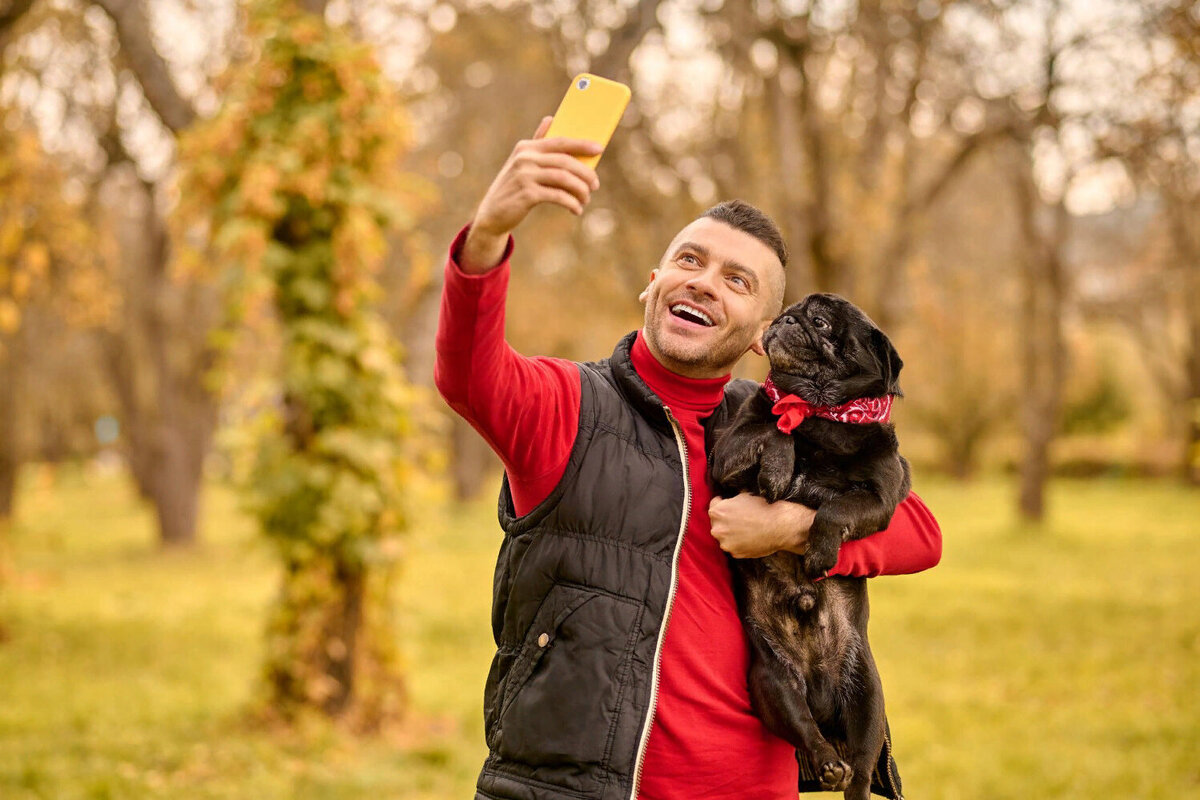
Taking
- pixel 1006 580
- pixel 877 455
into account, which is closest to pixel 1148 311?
pixel 1006 580

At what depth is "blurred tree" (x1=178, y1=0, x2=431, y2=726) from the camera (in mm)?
6145

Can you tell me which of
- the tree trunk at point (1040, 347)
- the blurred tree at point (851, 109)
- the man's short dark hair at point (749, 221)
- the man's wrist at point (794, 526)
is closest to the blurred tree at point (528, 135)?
the blurred tree at point (851, 109)

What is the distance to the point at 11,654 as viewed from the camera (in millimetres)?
9047

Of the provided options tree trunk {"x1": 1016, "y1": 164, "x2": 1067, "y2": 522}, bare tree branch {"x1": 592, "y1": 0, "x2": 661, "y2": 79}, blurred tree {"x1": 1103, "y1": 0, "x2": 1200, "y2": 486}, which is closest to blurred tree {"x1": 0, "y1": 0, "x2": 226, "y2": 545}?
bare tree branch {"x1": 592, "y1": 0, "x2": 661, "y2": 79}

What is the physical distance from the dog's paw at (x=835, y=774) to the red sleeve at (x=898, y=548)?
1.33ft

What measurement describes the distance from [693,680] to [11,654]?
28.6 ft

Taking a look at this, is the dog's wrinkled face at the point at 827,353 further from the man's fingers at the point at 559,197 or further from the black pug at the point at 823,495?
the man's fingers at the point at 559,197

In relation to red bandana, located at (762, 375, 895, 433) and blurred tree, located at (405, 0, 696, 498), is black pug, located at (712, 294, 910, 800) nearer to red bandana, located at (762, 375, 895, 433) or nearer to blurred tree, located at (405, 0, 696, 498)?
red bandana, located at (762, 375, 895, 433)

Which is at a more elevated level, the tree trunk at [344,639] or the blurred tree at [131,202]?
the blurred tree at [131,202]

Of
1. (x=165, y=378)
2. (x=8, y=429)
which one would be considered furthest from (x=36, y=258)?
(x=8, y=429)

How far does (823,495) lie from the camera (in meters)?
2.39

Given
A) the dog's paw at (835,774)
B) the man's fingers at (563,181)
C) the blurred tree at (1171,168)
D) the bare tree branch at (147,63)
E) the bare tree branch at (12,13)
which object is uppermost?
the blurred tree at (1171,168)

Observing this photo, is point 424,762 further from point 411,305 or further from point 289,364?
point 411,305

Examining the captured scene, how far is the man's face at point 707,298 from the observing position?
90.7 inches
